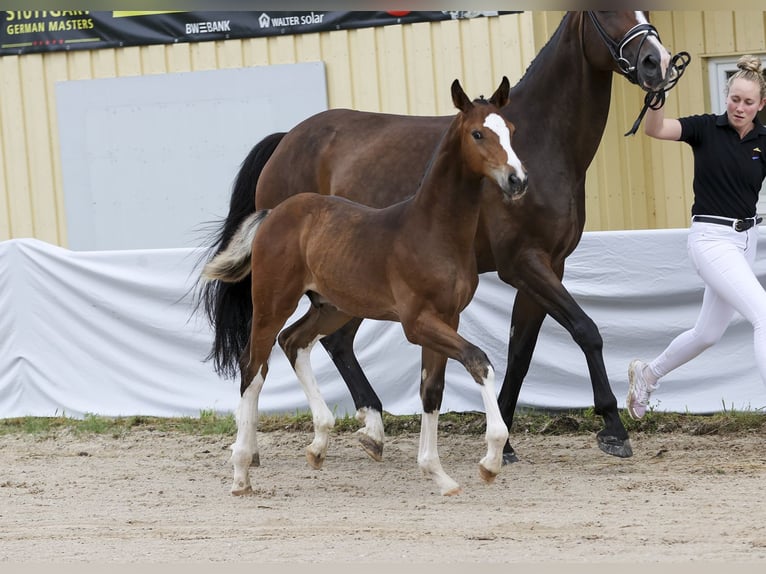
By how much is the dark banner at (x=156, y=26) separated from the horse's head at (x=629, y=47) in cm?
382

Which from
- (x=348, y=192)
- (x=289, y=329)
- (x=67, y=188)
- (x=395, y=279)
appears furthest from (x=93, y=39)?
(x=395, y=279)

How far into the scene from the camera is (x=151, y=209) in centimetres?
1019

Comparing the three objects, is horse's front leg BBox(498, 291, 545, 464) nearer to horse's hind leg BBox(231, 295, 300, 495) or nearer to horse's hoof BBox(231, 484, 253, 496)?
horse's hind leg BBox(231, 295, 300, 495)

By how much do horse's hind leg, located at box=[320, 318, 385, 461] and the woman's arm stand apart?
2.11m

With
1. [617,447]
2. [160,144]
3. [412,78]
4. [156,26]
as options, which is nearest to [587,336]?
[617,447]

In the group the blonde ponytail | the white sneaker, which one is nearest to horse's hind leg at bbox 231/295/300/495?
the white sneaker

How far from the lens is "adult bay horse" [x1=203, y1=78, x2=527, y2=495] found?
4.50 metres

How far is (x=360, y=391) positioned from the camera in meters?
6.30

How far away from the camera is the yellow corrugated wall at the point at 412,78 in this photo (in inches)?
361

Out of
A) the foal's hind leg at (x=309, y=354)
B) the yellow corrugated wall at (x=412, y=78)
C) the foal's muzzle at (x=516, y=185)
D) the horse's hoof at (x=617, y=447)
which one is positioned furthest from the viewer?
the yellow corrugated wall at (x=412, y=78)

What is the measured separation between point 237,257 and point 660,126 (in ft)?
7.25

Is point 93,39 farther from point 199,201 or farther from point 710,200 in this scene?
point 710,200

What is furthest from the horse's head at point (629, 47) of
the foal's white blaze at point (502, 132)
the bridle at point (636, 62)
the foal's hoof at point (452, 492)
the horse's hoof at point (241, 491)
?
the horse's hoof at point (241, 491)

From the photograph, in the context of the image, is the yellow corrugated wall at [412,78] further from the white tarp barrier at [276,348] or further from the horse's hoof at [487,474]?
the horse's hoof at [487,474]
